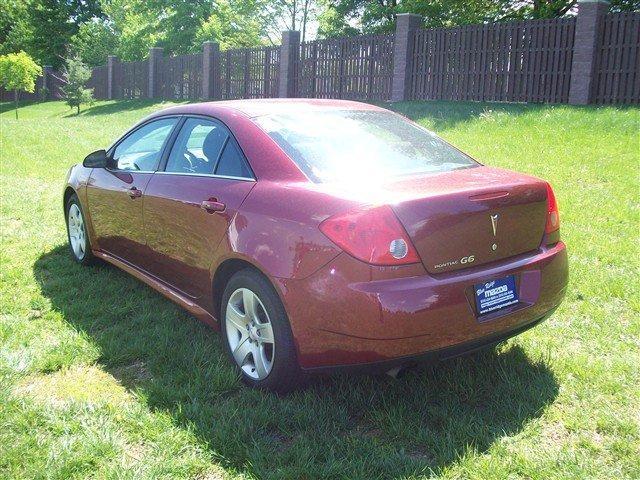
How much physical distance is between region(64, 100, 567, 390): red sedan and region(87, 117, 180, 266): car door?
17cm

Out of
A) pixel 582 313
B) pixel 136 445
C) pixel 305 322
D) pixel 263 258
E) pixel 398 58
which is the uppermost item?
pixel 398 58

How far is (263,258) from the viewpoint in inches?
123

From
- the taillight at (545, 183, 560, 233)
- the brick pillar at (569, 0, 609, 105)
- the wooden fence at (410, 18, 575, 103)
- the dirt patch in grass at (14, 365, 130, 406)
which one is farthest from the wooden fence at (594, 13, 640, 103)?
the dirt patch in grass at (14, 365, 130, 406)

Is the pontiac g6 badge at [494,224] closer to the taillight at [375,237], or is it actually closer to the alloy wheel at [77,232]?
the taillight at [375,237]

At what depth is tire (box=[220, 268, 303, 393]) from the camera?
3117 mm

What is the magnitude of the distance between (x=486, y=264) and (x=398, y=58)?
621 inches

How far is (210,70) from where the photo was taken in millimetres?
27281

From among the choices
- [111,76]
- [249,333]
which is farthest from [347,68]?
[111,76]

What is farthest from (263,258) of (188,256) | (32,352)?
(32,352)

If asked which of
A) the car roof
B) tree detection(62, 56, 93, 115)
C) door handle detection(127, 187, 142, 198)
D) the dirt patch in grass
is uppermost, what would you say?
tree detection(62, 56, 93, 115)

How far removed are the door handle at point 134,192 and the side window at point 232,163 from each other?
92cm

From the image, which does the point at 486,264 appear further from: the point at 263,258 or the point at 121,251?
the point at 121,251

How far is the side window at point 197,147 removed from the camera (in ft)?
12.7

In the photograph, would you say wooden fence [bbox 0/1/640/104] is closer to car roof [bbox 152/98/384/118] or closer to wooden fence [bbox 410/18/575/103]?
wooden fence [bbox 410/18/575/103]
